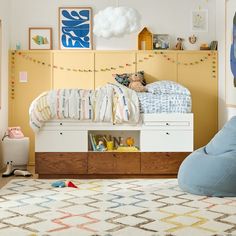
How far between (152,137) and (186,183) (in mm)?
1024

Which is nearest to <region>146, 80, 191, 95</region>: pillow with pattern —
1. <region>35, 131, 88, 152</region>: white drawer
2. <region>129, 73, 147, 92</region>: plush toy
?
<region>129, 73, 147, 92</region>: plush toy

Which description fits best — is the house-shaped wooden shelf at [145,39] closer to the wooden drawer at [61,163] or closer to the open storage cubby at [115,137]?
the open storage cubby at [115,137]

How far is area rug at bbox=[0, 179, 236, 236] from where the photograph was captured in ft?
10.3

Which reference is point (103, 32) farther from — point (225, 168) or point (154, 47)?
point (154, 47)

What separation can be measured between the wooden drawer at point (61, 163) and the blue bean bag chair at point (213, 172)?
4.10ft

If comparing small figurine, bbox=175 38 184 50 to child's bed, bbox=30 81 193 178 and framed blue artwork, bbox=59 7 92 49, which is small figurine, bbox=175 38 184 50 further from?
child's bed, bbox=30 81 193 178

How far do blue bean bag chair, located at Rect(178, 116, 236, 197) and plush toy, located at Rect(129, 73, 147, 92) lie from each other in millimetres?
1443

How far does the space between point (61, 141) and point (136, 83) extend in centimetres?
122

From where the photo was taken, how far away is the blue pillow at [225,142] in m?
4.48

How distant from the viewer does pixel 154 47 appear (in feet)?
20.8

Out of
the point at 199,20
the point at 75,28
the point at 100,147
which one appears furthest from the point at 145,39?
the point at 100,147

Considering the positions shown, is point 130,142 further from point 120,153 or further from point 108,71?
point 108,71

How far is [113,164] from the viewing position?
5273 millimetres

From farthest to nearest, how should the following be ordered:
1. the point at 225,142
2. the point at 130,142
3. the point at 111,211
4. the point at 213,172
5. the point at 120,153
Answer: the point at 130,142 < the point at 120,153 < the point at 225,142 < the point at 213,172 < the point at 111,211
